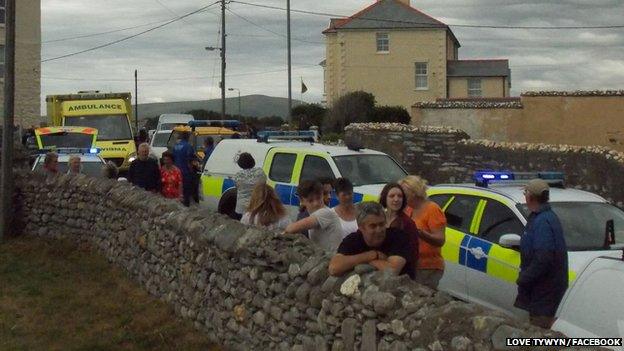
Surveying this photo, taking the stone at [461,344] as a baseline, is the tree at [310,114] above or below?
above

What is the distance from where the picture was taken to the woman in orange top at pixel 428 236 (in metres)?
8.27

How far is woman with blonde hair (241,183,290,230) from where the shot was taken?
9.19 meters

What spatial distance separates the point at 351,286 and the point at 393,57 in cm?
4923

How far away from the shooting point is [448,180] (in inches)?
877

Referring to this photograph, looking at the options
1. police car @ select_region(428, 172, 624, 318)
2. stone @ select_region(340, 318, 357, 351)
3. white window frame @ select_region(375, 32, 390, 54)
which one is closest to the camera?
stone @ select_region(340, 318, 357, 351)

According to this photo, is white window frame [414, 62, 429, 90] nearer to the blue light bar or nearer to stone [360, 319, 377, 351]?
the blue light bar

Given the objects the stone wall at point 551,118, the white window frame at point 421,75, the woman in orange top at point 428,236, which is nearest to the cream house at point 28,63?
the white window frame at point 421,75

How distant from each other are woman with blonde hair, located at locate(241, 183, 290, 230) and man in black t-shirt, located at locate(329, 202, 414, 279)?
2419mm

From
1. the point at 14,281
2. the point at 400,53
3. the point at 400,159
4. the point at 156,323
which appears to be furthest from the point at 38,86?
the point at 156,323

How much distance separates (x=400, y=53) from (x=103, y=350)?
1838 inches

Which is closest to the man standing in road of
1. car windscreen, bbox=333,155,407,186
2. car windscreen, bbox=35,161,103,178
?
car windscreen, bbox=35,161,103,178

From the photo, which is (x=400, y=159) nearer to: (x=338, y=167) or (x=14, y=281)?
(x=338, y=167)

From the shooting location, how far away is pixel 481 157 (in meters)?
22.6

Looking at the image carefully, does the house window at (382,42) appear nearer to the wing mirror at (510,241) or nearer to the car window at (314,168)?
the car window at (314,168)
